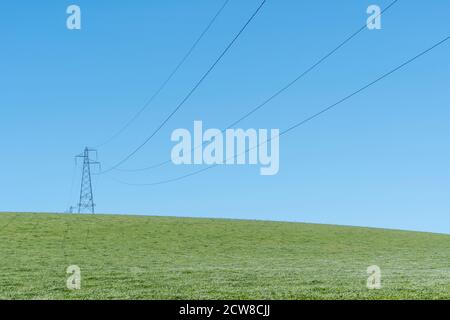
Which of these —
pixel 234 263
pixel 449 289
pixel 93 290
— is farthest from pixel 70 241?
pixel 449 289

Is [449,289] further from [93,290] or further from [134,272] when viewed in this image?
[134,272]

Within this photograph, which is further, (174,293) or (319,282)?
(319,282)

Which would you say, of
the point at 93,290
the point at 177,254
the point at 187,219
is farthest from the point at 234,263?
the point at 187,219

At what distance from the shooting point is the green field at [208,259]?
889 inches

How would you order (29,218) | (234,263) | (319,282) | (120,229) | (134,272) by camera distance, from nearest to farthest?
(319,282), (134,272), (234,263), (120,229), (29,218)

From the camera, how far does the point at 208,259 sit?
4131 cm

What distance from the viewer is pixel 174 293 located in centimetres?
2175

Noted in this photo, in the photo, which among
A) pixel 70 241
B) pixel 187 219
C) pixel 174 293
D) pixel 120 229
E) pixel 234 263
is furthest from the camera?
pixel 187 219

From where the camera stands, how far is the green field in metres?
22.6

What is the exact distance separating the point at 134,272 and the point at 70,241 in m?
24.5
